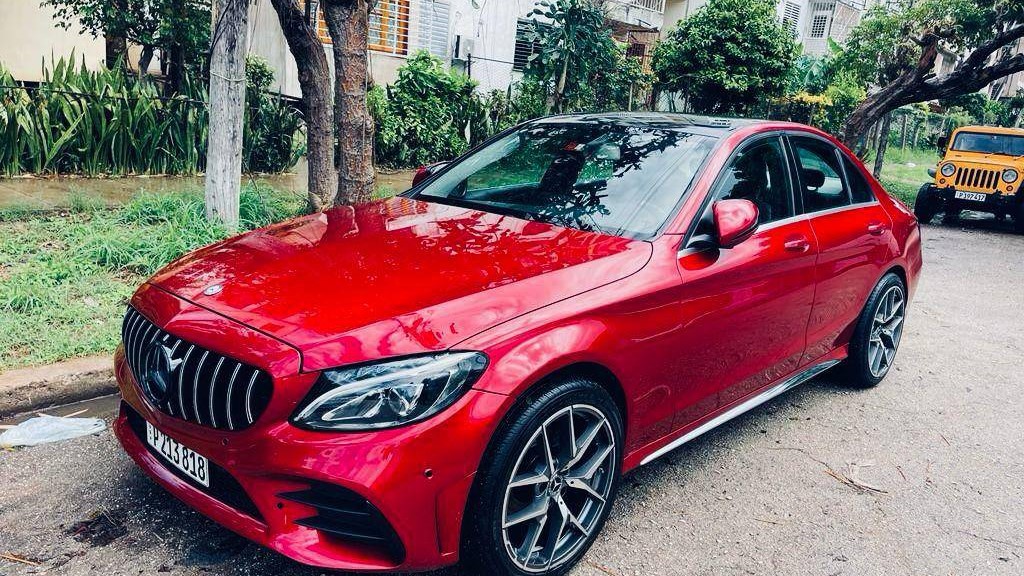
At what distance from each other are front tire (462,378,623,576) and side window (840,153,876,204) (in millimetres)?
2541

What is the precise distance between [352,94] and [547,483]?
4.37 meters

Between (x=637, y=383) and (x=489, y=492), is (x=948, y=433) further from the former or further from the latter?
(x=489, y=492)

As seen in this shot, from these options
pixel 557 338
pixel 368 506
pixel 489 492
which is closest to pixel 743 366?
pixel 557 338

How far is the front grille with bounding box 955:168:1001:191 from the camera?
12.7 meters

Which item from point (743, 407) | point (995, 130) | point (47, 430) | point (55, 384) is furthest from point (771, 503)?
point (995, 130)

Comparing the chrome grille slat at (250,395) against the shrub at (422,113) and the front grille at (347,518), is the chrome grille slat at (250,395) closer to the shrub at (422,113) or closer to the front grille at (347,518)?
the front grille at (347,518)

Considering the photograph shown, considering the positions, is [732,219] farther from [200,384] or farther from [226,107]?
[226,107]

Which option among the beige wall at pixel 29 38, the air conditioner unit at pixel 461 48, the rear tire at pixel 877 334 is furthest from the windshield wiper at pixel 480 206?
the air conditioner unit at pixel 461 48

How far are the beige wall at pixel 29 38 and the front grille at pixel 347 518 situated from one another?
41.9ft

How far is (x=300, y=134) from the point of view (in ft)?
32.7

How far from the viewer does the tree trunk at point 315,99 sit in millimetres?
6262

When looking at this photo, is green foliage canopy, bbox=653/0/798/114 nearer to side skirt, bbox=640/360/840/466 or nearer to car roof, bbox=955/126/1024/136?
car roof, bbox=955/126/1024/136

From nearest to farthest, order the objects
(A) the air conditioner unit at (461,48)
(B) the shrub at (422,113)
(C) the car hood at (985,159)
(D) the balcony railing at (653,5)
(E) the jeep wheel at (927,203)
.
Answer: (B) the shrub at (422,113) → (C) the car hood at (985,159) → (E) the jeep wheel at (927,203) → (A) the air conditioner unit at (461,48) → (D) the balcony railing at (653,5)

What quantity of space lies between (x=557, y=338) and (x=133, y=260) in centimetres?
409
